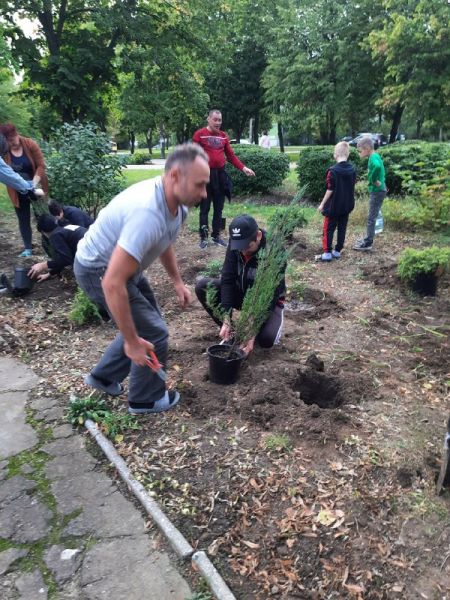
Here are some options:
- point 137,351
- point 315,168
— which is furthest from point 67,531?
point 315,168

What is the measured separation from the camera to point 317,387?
3.66m

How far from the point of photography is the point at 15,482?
2768 mm

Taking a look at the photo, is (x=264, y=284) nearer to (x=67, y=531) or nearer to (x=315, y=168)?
(x=67, y=531)

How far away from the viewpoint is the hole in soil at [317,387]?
359cm

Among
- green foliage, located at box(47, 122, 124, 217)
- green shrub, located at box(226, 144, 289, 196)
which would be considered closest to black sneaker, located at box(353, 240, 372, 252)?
green foliage, located at box(47, 122, 124, 217)

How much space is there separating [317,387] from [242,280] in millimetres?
1036

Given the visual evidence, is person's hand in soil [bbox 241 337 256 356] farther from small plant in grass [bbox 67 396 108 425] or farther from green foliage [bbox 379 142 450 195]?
green foliage [bbox 379 142 450 195]

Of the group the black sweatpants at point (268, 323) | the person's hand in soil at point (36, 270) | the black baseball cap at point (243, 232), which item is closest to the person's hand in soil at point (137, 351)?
the black baseball cap at point (243, 232)

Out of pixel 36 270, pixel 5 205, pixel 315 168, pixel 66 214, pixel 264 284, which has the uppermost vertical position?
pixel 315 168

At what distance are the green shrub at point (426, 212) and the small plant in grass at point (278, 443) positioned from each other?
17.7 feet

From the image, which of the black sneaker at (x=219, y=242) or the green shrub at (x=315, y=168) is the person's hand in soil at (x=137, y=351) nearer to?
the black sneaker at (x=219, y=242)

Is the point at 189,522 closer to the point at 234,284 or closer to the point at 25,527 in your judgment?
the point at 25,527

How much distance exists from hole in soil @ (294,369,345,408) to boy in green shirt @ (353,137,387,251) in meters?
4.40

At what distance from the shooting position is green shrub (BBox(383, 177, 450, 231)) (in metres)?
7.62
